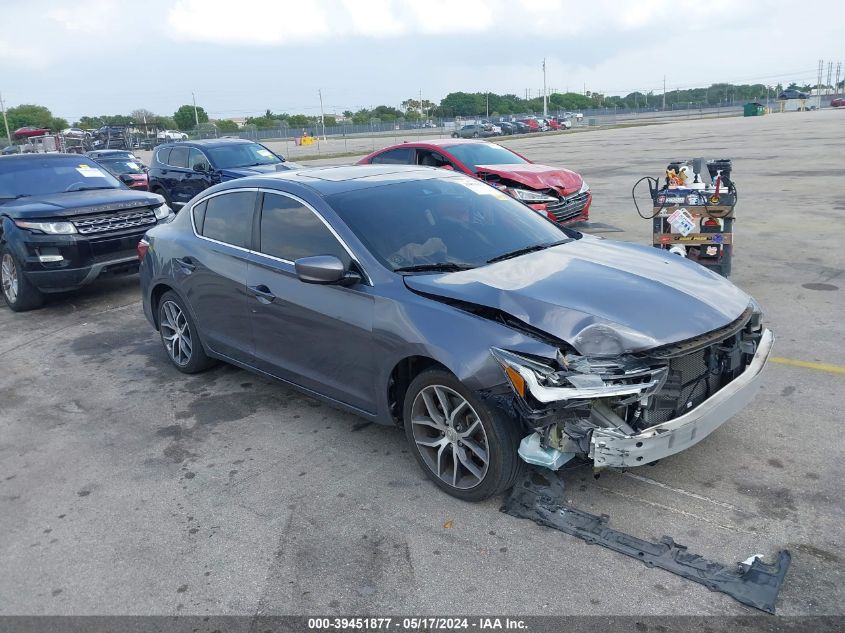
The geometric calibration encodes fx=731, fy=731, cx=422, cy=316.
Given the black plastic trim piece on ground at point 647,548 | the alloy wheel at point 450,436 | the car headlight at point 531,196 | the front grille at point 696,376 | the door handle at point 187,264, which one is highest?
the door handle at point 187,264

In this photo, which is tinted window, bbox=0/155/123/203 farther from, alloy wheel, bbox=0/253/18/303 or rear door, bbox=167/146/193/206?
rear door, bbox=167/146/193/206

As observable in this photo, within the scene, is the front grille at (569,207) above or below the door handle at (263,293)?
below

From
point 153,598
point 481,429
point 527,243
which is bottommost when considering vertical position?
point 153,598

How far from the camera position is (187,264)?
573 cm

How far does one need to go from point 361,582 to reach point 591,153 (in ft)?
93.5

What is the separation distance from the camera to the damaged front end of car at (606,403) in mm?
3412

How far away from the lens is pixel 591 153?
97.7 feet

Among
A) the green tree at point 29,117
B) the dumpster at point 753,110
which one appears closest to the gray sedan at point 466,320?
the dumpster at point 753,110

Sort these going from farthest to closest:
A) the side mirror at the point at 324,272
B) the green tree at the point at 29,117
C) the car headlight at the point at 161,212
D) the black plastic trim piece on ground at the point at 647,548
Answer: the green tree at the point at 29,117
the car headlight at the point at 161,212
the side mirror at the point at 324,272
the black plastic trim piece on ground at the point at 647,548

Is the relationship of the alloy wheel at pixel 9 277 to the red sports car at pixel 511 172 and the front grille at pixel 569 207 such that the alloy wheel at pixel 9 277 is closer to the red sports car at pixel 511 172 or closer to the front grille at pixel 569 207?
the red sports car at pixel 511 172

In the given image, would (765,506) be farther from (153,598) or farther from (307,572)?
(153,598)

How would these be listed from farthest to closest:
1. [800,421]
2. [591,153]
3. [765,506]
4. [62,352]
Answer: [591,153], [62,352], [800,421], [765,506]

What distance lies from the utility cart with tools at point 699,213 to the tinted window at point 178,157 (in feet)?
34.0

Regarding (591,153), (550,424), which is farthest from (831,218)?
(591,153)
